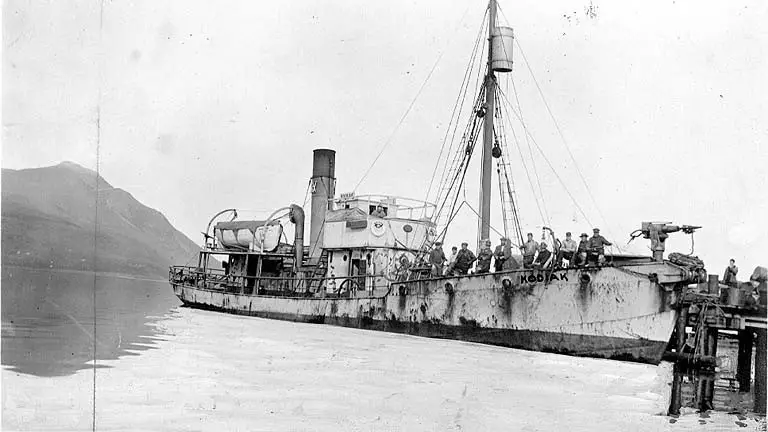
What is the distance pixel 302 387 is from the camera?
1111 centimetres

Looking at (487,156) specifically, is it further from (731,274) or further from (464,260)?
(731,274)

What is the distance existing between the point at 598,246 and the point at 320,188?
1300cm

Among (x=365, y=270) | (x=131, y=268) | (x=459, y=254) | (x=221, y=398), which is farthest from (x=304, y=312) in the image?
(x=131, y=268)

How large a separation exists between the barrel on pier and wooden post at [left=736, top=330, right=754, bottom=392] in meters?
9.48

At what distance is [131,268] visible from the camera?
81.5m

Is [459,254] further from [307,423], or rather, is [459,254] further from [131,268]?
[131,268]

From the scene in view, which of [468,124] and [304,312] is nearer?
[468,124]

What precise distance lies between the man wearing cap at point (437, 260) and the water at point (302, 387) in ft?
14.2

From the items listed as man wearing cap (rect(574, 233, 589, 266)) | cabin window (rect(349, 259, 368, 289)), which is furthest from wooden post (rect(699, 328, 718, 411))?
cabin window (rect(349, 259, 368, 289))

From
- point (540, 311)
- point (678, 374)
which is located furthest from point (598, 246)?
point (678, 374)

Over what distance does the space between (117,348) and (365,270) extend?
482 inches

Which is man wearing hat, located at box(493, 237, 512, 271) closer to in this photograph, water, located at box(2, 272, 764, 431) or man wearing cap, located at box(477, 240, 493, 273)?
man wearing cap, located at box(477, 240, 493, 273)

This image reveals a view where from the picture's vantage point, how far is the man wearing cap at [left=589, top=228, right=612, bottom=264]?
17969 millimetres

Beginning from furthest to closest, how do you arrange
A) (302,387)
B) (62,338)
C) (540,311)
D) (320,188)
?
1. (320,188)
2. (540,311)
3. (62,338)
4. (302,387)
